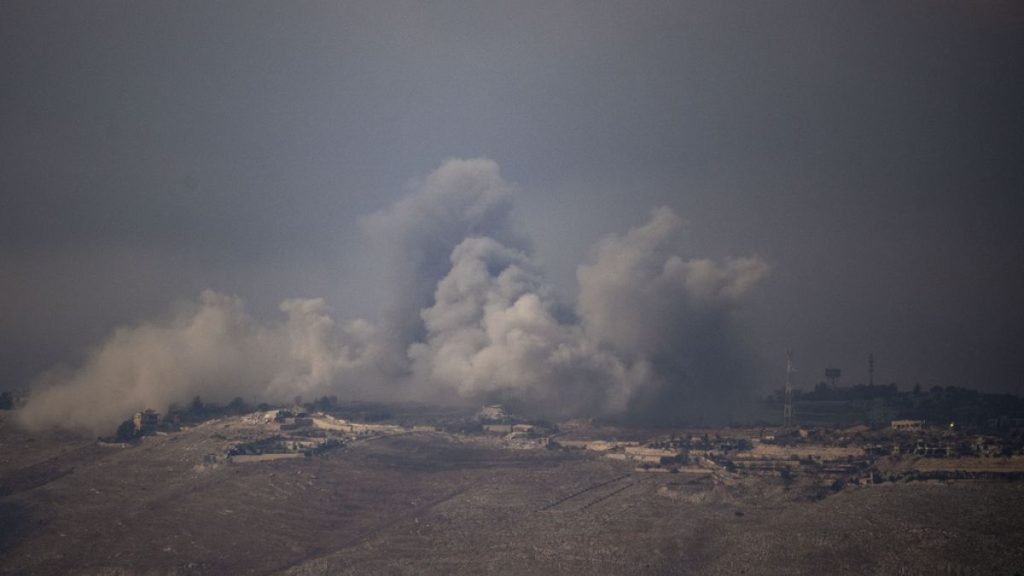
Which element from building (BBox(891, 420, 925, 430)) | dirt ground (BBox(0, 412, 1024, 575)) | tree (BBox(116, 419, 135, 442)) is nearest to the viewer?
dirt ground (BBox(0, 412, 1024, 575))

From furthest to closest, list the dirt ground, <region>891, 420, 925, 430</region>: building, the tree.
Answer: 1. the tree
2. <region>891, 420, 925, 430</region>: building
3. the dirt ground

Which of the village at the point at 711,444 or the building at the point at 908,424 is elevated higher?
the building at the point at 908,424

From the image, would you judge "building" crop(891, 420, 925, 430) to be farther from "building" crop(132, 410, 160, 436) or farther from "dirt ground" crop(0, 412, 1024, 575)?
"building" crop(132, 410, 160, 436)

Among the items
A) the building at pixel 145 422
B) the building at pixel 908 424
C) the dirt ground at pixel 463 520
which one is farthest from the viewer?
the building at pixel 145 422

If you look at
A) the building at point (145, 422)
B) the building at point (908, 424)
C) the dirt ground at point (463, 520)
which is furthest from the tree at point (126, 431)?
the building at point (908, 424)

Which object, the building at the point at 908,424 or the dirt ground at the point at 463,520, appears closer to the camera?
the dirt ground at the point at 463,520

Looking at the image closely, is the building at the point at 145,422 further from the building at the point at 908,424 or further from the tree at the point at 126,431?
the building at the point at 908,424

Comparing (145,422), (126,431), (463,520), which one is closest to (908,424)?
(463,520)

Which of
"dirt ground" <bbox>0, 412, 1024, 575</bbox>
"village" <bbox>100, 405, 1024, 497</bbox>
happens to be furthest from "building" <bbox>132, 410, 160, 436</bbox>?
"dirt ground" <bbox>0, 412, 1024, 575</bbox>

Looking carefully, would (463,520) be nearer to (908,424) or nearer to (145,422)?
(145,422)

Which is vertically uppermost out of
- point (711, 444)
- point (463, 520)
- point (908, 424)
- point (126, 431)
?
point (908, 424)
